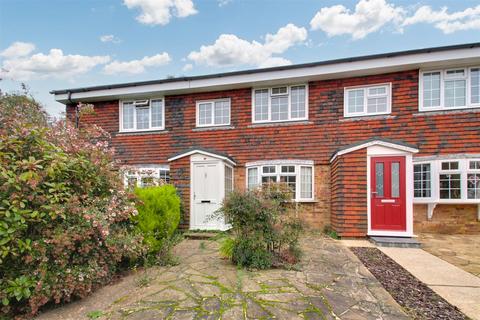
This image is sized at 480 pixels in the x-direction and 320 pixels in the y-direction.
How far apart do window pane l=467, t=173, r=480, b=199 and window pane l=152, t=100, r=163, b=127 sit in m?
9.82

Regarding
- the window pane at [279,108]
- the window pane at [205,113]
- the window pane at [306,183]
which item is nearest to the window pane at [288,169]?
the window pane at [306,183]

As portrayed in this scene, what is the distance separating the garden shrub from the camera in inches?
154

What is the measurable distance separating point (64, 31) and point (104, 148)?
752 centimetres

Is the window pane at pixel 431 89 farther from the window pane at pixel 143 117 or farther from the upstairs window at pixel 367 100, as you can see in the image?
the window pane at pixel 143 117

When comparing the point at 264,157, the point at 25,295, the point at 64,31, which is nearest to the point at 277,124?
the point at 264,157

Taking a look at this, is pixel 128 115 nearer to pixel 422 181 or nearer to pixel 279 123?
pixel 279 123

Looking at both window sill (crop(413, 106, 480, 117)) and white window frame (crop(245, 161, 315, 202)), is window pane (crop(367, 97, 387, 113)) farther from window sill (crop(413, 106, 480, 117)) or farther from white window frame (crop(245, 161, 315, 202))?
white window frame (crop(245, 161, 315, 202))

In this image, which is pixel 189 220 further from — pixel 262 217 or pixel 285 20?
pixel 285 20

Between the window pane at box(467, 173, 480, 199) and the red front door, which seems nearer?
the red front door

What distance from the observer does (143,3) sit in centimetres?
934

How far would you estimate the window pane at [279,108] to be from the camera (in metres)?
7.94

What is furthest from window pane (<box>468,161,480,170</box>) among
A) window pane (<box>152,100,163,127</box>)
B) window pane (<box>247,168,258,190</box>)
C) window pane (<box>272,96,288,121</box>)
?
window pane (<box>152,100,163,127</box>)

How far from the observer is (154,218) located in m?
4.32

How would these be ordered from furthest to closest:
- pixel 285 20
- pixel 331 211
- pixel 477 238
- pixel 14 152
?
1. pixel 285 20
2. pixel 331 211
3. pixel 477 238
4. pixel 14 152
